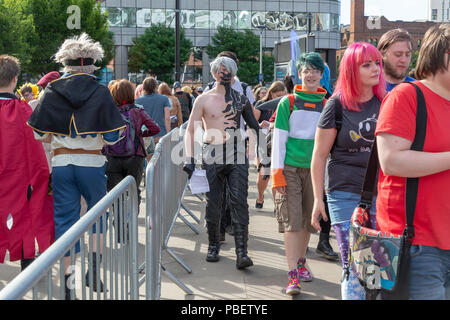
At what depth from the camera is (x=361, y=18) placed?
99.6 meters

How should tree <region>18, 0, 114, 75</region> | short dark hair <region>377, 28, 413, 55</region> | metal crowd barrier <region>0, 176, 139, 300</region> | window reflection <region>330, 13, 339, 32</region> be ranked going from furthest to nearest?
1. window reflection <region>330, 13, 339, 32</region>
2. tree <region>18, 0, 114, 75</region>
3. short dark hair <region>377, 28, 413, 55</region>
4. metal crowd barrier <region>0, 176, 139, 300</region>

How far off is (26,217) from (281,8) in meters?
67.7

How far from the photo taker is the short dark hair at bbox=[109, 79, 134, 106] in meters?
6.54

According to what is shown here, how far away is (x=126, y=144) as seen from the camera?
657cm

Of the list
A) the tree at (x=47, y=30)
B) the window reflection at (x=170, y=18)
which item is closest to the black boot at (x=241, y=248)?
the tree at (x=47, y=30)

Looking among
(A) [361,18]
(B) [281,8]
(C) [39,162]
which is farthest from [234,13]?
(C) [39,162]

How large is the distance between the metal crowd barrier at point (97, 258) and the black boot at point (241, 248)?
2.17m

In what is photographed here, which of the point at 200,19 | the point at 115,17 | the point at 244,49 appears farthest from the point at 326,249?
the point at 115,17

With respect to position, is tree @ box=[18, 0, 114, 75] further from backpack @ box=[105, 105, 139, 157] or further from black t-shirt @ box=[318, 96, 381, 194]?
black t-shirt @ box=[318, 96, 381, 194]

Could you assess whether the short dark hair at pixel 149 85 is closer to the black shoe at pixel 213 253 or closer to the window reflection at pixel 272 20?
the black shoe at pixel 213 253

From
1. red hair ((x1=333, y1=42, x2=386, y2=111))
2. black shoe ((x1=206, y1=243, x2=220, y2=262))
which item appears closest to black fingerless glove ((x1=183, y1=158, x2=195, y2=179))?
black shoe ((x1=206, y1=243, x2=220, y2=262))

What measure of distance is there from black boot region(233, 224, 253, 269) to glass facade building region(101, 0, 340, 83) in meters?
62.7

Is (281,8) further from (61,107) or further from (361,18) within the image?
(61,107)
